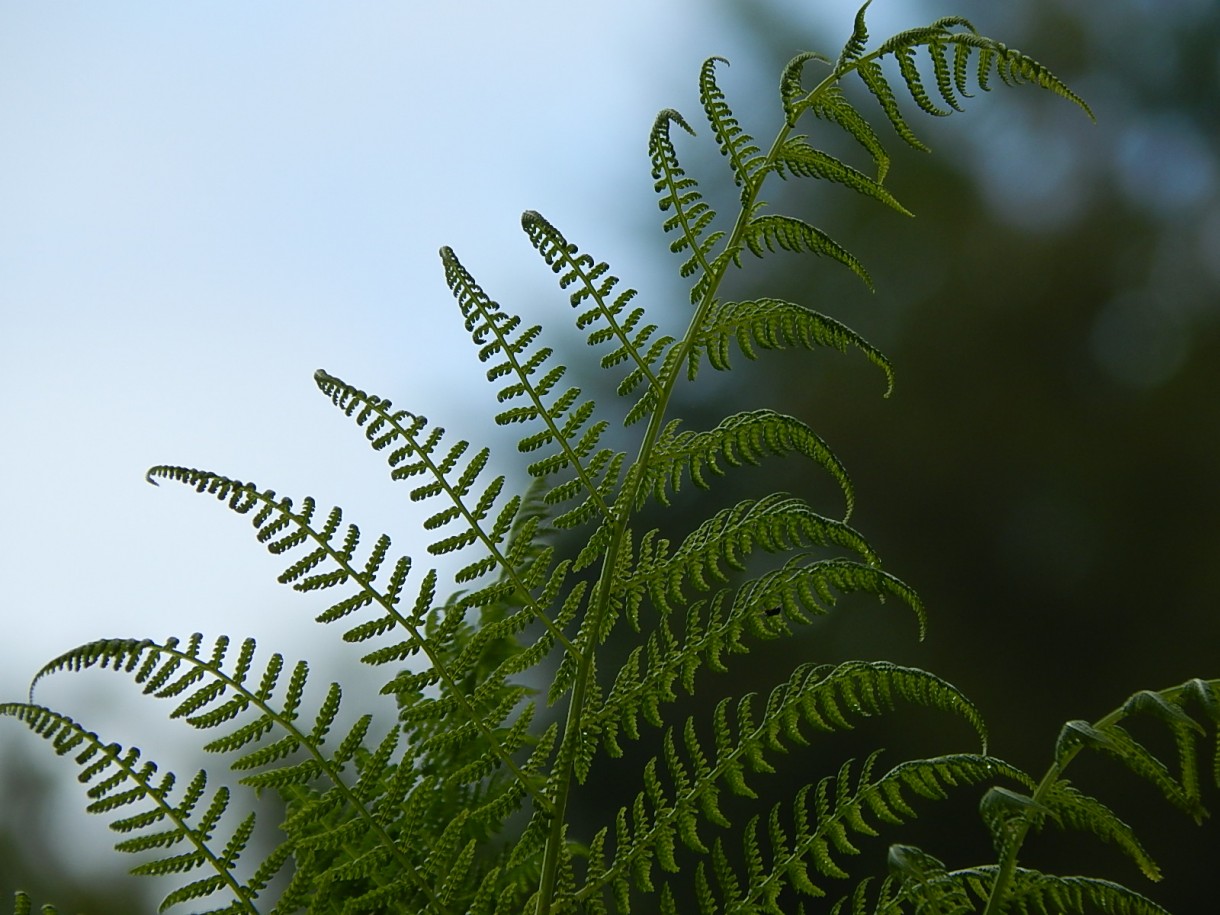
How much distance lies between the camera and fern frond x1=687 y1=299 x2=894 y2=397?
402 mm

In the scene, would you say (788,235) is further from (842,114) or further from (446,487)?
(446,487)

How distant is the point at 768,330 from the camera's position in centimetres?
40

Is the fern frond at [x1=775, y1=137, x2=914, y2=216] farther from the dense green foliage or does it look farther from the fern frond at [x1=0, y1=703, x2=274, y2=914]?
the fern frond at [x1=0, y1=703, x2=274, y2=914]

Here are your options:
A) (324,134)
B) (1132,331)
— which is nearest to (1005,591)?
(1132,331)

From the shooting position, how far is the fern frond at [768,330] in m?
0.40

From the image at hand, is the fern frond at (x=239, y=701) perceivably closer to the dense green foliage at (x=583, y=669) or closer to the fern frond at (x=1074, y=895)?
the dense green foliage at (x=583, y=669)

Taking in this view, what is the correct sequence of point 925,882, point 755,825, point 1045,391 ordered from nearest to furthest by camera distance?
point 925,882
point 755,825
point 1045,391

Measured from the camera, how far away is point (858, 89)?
2.99 m

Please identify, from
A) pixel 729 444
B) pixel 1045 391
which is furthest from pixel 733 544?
pixel 1045 391

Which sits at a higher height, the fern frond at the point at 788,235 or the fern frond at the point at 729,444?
the fern frond at the point at 788,235

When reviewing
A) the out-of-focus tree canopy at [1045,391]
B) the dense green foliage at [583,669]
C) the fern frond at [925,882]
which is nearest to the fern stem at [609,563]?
the dense green foliage at [583,669]

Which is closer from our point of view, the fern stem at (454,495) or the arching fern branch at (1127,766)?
the arching fern branch at (1127,766)

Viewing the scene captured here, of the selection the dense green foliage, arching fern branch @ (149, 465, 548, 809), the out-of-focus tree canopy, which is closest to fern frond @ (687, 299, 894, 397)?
the dense green foliage

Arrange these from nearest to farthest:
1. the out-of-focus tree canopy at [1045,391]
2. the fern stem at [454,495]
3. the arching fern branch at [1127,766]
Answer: the arching fern branch at [1127,766], the fern stem at [454,495], the out-of-focus tree canopy at [1045,391]
